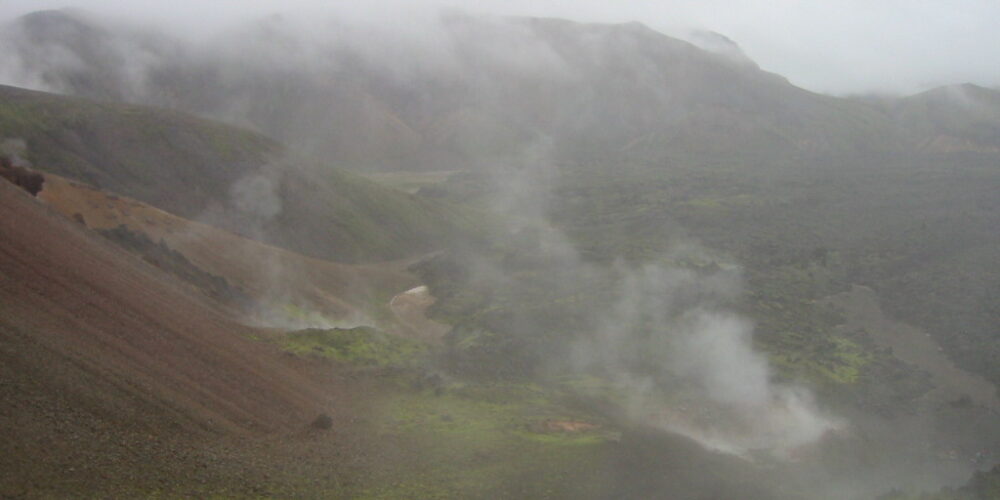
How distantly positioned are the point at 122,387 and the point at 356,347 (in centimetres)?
Result: 2411

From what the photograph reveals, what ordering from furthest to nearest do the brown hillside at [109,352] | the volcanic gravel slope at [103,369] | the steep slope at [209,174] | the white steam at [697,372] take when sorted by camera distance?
the steep slope at [209,174] → the white steam at [697,372] → the brown hillside at [109,352] → the volcanic gravel slope at [103,369]

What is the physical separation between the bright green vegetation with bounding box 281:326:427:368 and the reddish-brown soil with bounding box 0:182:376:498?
547 centimetres

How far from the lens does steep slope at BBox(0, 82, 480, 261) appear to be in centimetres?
6950

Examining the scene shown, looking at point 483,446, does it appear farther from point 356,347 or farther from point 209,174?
point 209,174

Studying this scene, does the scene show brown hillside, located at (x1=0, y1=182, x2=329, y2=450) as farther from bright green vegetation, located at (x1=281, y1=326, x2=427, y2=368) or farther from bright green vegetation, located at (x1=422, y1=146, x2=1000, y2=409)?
bright green vegetation, located at (x1=422, y1=146, x2=1000, y2=409)

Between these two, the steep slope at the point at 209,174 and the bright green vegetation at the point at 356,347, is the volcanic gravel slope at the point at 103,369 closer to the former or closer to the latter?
the bright green vegetation at the point at 356,347

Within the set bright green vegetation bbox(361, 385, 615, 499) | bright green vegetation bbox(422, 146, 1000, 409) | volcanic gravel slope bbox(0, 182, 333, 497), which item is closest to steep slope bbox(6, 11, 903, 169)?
bright green vegetation bbox(422, 146, 1000, 409)

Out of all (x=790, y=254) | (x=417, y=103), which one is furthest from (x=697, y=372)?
(x=417, y=103)

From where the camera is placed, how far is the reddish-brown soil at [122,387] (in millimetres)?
20875

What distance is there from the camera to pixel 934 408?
5112 centimetres

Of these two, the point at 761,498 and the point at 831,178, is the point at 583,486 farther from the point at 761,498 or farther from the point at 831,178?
the point at 831,178

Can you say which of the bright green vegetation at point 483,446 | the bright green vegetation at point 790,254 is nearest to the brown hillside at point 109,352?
the bright green vegetation at point 483,446

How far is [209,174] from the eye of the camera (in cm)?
7750

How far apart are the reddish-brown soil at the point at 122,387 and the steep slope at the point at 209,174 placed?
3346 cm
